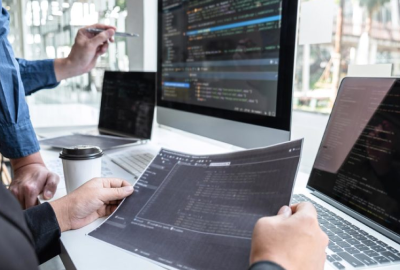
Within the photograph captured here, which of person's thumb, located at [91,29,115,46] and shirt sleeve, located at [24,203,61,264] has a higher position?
person's thumb, located at [91,29,115,46]

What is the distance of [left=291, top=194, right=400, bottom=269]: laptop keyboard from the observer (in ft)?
1.55

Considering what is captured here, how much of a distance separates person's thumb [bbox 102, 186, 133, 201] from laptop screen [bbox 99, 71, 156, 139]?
2.29 feet

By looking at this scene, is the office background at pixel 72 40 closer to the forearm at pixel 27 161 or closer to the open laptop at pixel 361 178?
the open laptop at pixel 361 178

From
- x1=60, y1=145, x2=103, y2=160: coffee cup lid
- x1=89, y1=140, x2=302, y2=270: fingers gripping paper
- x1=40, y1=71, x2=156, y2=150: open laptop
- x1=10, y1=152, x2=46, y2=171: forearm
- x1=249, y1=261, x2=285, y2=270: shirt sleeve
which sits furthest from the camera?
x1=40, y1=71, x2=156, y2=150: open laptop

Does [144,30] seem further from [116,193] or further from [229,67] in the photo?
[116,193]

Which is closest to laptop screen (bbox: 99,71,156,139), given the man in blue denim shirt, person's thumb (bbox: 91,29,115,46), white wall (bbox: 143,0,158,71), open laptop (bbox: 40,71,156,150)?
open laptop (bbox: 40,71,156,150)

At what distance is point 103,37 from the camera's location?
53.5 inches

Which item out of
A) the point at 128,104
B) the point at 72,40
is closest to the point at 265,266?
the point at 128,104

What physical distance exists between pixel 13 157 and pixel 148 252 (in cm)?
61

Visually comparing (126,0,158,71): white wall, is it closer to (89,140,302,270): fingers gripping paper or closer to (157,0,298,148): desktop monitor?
(157,0,298,148): desktop monitor

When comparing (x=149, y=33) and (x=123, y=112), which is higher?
(x=149, y=33)

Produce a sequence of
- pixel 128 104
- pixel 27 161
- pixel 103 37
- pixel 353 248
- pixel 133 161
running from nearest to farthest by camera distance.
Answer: pixel 353 248
pixel 27 161
pixel 133 161
pixel 103 37
pixel 128 104

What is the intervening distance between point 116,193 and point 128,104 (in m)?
0.87

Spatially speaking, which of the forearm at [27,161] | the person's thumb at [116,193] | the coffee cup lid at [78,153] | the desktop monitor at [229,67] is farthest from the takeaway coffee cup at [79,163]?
the desktop monitor at [229,67]
